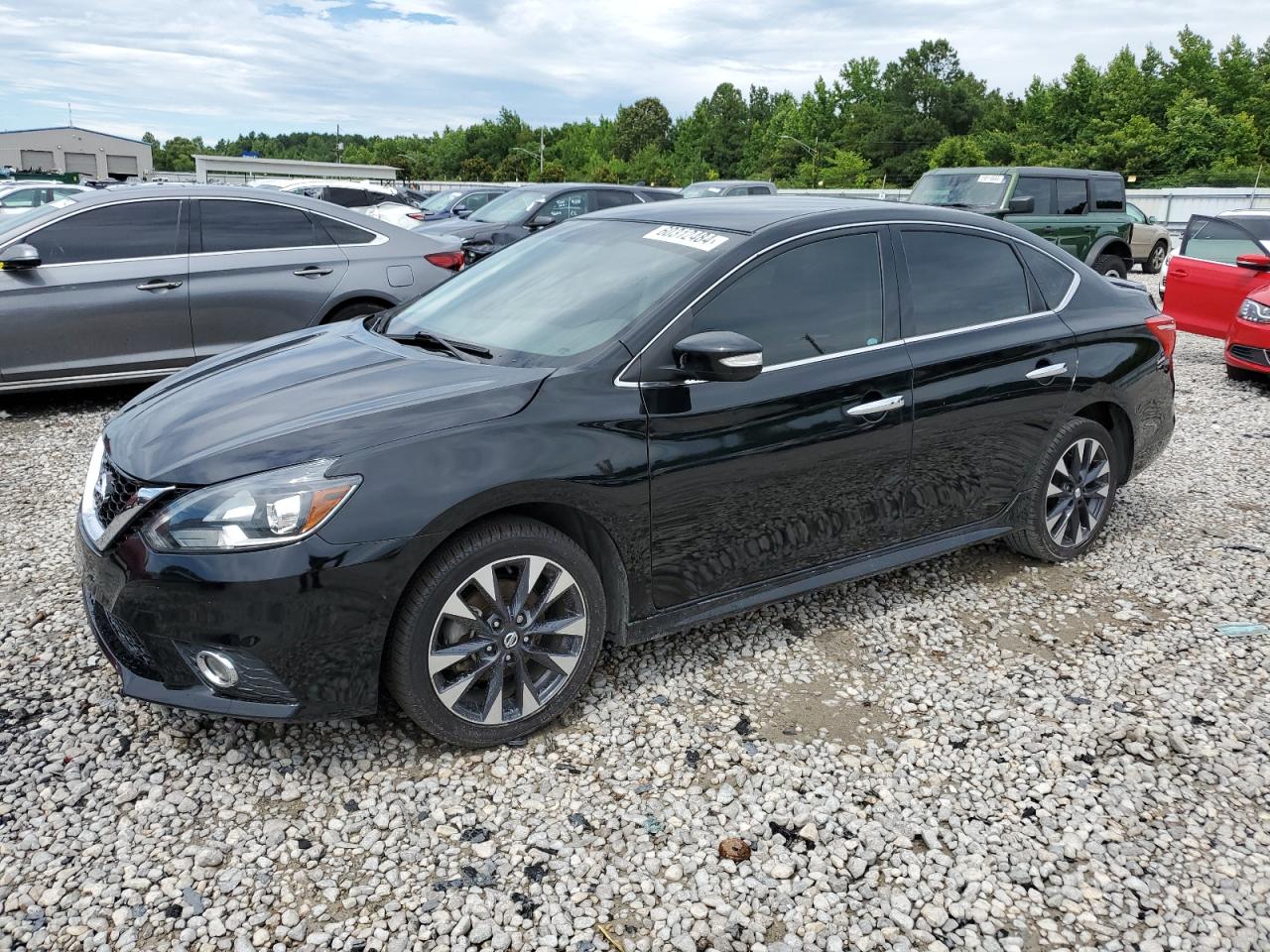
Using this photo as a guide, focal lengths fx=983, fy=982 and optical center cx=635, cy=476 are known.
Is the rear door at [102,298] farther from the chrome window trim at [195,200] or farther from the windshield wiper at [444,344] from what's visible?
the windshield wiper at [444,344]

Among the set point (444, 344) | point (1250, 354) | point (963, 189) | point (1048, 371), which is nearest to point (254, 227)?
point (444, 344)

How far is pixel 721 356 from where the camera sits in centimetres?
313

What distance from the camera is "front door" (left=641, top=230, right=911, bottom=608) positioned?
332cm

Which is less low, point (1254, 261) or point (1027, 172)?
point (1027, 172)

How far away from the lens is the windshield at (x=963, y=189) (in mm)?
13344

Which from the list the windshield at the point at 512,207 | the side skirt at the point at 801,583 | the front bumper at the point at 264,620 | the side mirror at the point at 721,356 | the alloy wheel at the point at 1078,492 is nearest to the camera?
the front bumper at the point at 264,620

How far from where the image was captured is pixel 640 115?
115m

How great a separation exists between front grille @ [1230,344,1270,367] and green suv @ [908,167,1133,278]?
419 cm

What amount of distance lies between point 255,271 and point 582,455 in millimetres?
5215

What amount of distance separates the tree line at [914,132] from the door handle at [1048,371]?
4569cm

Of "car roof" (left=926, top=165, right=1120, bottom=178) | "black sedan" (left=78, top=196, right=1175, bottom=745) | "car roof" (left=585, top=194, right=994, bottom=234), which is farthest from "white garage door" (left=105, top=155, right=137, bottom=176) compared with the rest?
"black sedan" (left=78, top=196, right=1175, bottom=745)

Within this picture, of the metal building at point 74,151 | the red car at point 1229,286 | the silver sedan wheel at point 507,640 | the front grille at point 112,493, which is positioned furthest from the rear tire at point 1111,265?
the metal building at point 74,151

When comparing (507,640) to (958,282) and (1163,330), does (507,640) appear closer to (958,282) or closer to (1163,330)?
(958,282)

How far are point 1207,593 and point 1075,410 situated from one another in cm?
105
